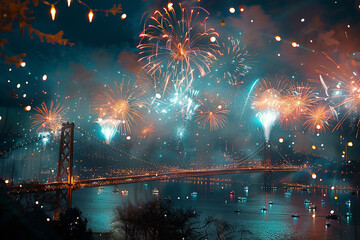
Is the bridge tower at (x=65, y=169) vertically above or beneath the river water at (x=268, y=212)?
above

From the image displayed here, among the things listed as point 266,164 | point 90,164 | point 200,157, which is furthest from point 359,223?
point 200,157

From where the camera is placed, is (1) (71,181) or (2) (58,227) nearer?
(2) (58,227)

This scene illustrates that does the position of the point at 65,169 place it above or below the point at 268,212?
above

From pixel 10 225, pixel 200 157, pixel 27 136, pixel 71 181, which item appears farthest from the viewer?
pixel 200 157

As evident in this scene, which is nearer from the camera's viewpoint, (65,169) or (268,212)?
(65,169)

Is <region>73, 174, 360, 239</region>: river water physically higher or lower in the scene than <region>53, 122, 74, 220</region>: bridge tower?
lower

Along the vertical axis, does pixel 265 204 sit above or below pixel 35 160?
below

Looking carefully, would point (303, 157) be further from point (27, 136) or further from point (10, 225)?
point (10, 225)

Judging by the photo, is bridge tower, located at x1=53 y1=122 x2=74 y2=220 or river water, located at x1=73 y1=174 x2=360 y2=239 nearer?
bridge tower, located at x1=53 y1=122 x2=74 y2=220

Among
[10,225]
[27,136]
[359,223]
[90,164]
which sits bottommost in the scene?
[359,223]

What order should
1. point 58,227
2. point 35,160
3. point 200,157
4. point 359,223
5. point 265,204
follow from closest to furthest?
point 58,227 < point 359,223 < point 265,204 < point 35,160 < point 200,157

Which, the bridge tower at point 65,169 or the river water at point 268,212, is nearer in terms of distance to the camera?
the bridge tower at point 65,169
